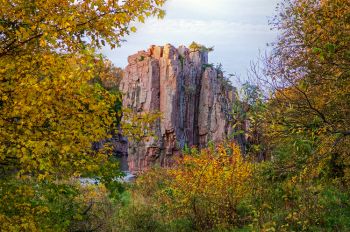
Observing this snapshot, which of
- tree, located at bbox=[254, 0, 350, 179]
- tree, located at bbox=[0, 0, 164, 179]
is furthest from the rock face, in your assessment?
tree, located at bbox=[0, 0, 164, 179]

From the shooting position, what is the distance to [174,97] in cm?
3528

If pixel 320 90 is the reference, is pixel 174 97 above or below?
above

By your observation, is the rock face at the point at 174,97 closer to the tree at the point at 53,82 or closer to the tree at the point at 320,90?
the tree at the point at 320,90

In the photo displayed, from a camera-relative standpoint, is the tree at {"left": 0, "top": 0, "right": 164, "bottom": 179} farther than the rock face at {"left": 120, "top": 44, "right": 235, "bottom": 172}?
No

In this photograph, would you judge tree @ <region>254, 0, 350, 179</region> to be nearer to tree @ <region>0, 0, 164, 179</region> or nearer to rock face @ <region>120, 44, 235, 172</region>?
tree @ <region>0, 0, 164, 179</region>

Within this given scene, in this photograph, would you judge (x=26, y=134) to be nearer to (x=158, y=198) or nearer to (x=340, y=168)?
(x=340, y=168)

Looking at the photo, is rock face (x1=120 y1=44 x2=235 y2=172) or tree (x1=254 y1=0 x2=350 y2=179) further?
rock face (x1=120 y1=44 x2=235 y2=172)

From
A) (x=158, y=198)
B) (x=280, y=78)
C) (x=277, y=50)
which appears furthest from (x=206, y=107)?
(x=280, y=78)

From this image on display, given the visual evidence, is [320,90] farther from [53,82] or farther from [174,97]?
[174,97]

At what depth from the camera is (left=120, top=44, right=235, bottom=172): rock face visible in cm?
3447

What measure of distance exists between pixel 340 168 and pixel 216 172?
3.24 metres

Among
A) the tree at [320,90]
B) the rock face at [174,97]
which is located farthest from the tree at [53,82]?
the rock face at [174,97]

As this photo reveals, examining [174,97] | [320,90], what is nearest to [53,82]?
[320,90]

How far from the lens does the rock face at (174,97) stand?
3447 cm
